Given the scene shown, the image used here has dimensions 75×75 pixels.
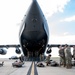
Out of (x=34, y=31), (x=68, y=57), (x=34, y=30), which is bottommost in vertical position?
(x=68, y=57)

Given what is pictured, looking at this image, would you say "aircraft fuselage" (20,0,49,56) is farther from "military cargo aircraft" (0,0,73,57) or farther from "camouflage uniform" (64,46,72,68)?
"camouflage uniform" (64,46,72,68)

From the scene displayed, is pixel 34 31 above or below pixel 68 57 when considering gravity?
above

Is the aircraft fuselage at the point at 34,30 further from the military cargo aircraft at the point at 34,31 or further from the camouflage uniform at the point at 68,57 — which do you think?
→ the camouflage uniform at the point at 68,57

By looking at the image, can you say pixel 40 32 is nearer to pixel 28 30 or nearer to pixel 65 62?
pixel 28 30

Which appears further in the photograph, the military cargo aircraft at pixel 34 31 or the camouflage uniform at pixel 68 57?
the military cargo aircraft at pixel 34 31

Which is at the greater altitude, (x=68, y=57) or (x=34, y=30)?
(x=34, y=30)

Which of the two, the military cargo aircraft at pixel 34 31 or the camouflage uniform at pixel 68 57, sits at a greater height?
the military cargo aircraft at pixel 34 31

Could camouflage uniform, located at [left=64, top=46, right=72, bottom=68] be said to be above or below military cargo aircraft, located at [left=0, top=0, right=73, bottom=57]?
below

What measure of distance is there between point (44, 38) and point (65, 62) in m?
16.4

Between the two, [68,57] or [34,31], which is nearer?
[68,57]

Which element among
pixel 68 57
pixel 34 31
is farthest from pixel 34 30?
pixel 68 57

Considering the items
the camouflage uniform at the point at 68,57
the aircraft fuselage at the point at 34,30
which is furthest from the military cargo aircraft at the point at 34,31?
the camouflage uniform at the point at 68,57

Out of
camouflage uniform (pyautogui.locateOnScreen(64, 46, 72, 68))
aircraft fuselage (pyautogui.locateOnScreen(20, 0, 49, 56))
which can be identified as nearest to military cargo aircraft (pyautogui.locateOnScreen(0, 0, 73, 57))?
aircraft fuselage (pyautogui.locateOnScreen(20, 0, 49, 56))

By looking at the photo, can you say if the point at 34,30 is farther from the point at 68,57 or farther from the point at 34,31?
the point at 68,57
